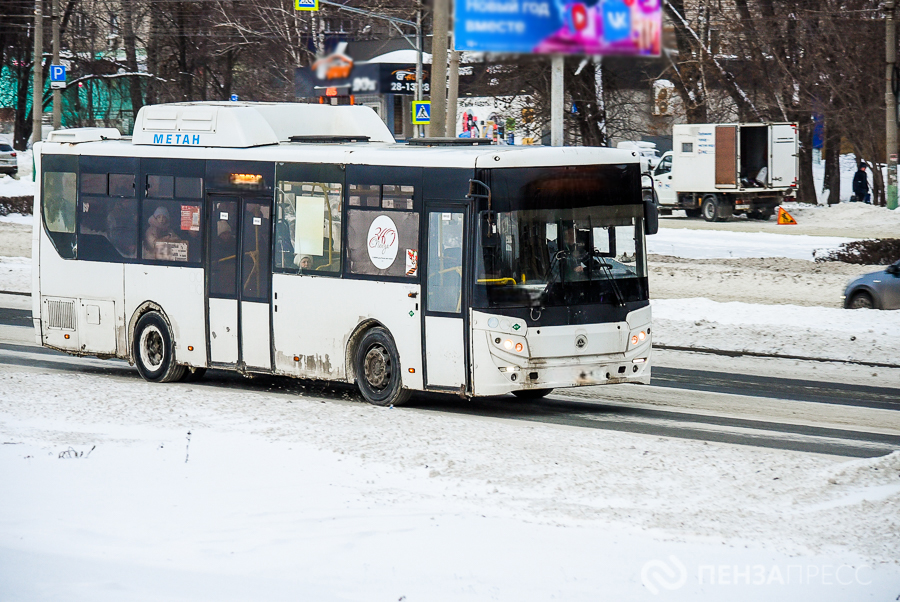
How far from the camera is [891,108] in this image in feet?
117

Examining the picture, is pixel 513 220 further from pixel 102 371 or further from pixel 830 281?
pixel 830 281

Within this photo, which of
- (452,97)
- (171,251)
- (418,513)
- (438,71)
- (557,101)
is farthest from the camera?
(452,97)

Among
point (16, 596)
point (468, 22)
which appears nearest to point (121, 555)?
point (16, 596)

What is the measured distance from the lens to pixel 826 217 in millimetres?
38219

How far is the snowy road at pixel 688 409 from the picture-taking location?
11.1 meters

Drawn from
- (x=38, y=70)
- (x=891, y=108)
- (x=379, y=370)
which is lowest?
(x=379, y=370)

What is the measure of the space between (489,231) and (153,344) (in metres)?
5.04

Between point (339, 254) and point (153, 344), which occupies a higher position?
point (339, 254)

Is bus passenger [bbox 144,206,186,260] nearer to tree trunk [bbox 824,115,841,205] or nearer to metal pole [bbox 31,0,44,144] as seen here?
metal pole [bbox 31,0,44,144]

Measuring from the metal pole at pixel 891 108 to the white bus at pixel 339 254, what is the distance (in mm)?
22965

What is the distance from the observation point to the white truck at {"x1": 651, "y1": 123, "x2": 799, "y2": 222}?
40.7 metres

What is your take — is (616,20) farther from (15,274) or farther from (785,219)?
(785,219)

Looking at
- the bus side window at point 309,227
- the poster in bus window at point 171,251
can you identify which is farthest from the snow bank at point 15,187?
the bus side window at point 309,227

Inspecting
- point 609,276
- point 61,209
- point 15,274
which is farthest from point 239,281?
point 15,274
